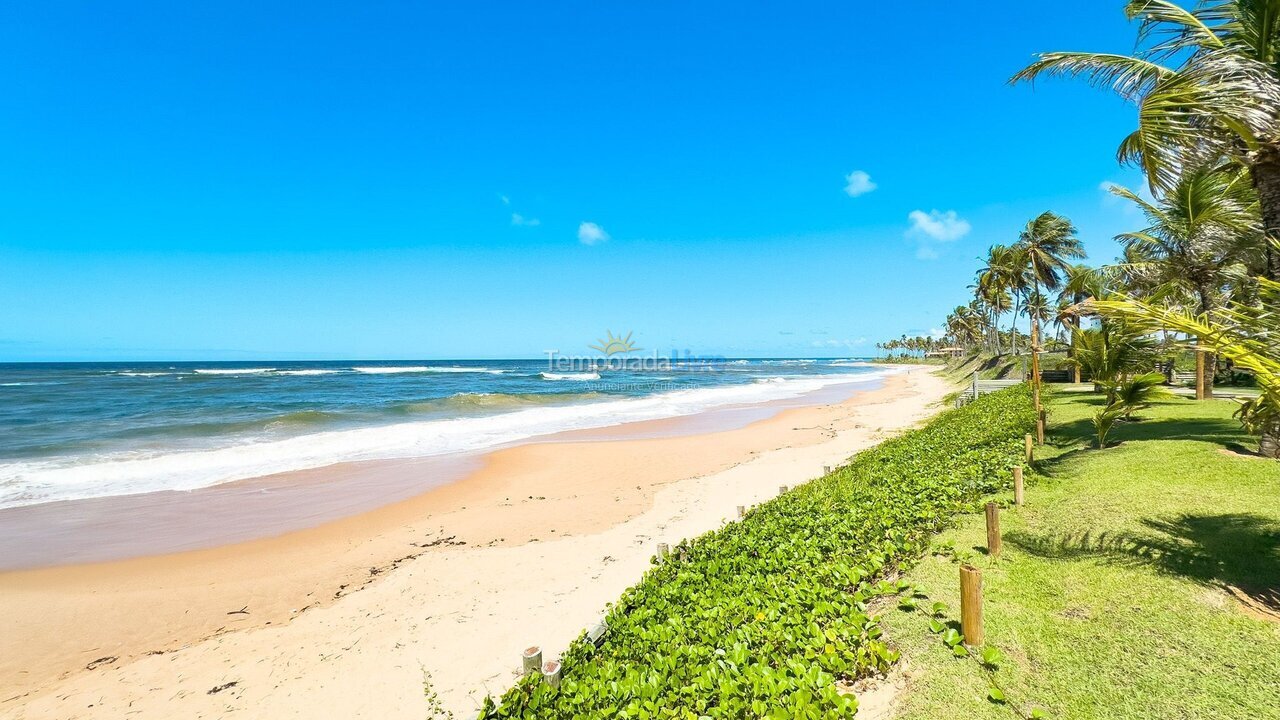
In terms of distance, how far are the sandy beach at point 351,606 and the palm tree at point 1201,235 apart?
29.2 feet

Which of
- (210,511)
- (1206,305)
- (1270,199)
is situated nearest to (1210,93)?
(1270,199)

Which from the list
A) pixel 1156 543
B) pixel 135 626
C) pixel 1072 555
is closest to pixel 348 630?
pixel 135 626

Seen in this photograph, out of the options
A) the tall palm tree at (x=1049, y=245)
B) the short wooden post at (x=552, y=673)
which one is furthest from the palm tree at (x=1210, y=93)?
the tall palm tree at (x=1049, y=245)

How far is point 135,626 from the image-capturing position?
23.4 feet

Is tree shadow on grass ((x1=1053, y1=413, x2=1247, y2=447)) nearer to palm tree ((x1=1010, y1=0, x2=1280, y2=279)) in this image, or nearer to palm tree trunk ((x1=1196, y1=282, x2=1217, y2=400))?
palm tree trunk ((x1=1196, y1=282, x2=1217, y2=400))

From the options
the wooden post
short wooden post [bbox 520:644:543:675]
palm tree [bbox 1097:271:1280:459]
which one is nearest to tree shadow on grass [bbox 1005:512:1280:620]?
palm tree [bbox 1097:271:1280:459]

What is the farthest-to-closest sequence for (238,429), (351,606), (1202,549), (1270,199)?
(238,429), (351,606), (1202,549), (1270,199)

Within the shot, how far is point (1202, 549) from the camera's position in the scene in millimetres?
5727

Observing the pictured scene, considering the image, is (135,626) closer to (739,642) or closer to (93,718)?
(93,718)

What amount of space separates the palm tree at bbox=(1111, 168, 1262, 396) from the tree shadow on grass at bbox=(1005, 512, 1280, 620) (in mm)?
3040

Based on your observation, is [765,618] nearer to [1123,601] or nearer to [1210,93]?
[1123,601]

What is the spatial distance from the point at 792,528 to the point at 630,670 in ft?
12.9

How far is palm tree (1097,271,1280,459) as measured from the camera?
3.90m

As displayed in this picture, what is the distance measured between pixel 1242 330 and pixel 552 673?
616 centimetres
